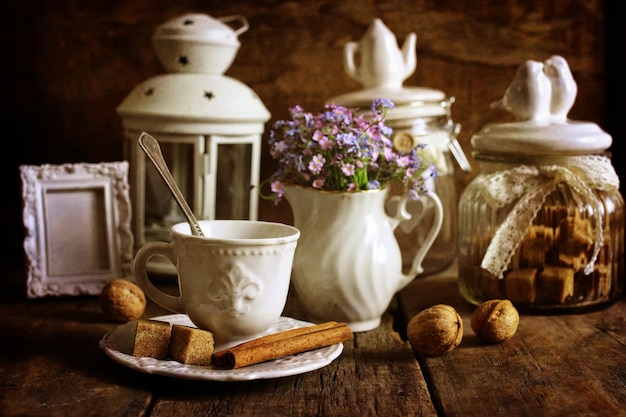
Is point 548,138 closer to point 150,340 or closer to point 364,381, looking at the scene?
point 364,381

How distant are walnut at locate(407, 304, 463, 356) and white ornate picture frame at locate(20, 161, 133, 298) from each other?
19.4 inches

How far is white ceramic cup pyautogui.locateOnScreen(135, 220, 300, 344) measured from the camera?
85 centimetres

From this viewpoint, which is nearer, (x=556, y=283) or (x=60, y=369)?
(x=60, y=369)

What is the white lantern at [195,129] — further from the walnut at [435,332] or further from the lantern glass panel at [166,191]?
the walnut at [435,332]

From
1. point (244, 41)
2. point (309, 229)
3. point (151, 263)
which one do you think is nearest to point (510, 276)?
point (309, 229)

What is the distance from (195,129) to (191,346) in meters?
0.46

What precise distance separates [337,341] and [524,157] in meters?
0.42

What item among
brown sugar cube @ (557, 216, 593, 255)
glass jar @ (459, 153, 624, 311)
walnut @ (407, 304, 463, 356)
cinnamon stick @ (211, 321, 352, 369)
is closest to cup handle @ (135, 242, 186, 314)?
cinnamon stick @ (211, 321, 352, 369)

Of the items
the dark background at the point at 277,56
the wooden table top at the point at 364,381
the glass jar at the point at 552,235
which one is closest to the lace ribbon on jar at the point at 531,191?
the glass jar at the point at 552,235

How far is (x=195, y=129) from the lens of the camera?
121 centimetres

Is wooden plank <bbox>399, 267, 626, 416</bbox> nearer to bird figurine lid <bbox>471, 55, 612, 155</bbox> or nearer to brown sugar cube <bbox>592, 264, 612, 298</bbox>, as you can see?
brown sugar cube <bbox>592, 264, 612, 298</bbox>

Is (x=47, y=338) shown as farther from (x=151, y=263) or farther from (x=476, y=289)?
(x=476, y=289)

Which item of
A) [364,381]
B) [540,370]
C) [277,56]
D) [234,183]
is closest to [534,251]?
[540,370]

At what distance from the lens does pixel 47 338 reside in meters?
0.98
